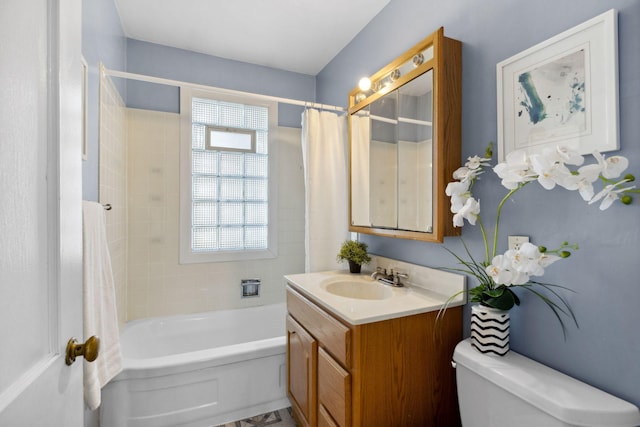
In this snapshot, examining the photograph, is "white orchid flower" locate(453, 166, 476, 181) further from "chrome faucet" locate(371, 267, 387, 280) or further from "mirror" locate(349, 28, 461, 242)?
"chrome faucet" locate(371, 267, 387, 280)

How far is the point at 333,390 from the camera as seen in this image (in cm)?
129

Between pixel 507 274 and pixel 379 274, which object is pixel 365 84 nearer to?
pixel 379 274

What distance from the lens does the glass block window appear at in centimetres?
256

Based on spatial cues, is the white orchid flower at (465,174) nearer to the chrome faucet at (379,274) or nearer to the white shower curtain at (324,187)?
the chrome faucet at (379,274)

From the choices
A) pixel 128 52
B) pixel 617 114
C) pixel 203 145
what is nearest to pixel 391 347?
pixel 617 114

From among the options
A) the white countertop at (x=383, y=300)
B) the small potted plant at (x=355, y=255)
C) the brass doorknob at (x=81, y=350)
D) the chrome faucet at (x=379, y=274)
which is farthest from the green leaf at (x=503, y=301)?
the brass doorknob at (x=81, y=350)

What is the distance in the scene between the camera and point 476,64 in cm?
134

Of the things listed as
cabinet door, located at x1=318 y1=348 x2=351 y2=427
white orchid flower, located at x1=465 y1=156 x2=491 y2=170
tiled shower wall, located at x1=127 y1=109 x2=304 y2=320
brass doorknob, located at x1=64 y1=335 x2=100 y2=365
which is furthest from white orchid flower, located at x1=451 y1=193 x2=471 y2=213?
tiled shower wall, located at x1=127 y1=109 x2=304 y2=320

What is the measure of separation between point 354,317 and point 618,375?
0.79m

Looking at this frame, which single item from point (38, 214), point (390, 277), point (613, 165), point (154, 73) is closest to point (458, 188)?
point (613, 165)

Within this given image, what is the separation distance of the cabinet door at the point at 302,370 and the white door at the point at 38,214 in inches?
36.3

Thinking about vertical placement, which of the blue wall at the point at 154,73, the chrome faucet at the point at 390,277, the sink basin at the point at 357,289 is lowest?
the sink basin at the point at 357,289

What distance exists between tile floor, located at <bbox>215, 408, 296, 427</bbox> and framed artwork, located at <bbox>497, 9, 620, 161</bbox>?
1.82 m

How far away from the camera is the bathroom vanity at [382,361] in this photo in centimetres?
117
